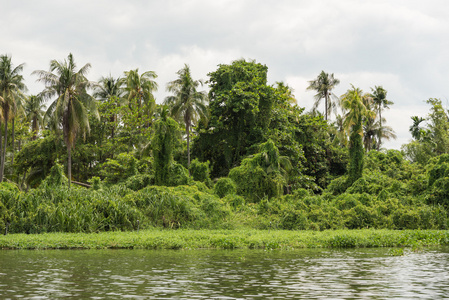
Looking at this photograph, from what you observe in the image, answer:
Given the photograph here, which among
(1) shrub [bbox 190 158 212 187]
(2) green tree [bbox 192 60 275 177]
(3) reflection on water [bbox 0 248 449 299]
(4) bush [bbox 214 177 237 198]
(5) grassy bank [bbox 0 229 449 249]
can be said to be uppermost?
(2) green tree [bbox 192 60 275 177]

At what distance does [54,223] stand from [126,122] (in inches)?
926

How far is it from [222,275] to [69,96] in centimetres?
2925

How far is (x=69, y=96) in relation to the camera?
38219 mm

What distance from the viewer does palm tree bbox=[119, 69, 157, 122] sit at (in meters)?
50.5

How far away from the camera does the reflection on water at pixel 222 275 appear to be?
32.0 feet

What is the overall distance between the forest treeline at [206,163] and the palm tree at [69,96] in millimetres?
84

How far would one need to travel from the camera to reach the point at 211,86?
4541 centimetres

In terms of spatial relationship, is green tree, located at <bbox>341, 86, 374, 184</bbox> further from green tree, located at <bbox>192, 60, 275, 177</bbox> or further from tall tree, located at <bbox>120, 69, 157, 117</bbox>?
tall tree, located at <bbox>120, 69, 157, 117</bbox>

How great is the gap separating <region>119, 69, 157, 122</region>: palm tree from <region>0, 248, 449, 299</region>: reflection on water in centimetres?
3386

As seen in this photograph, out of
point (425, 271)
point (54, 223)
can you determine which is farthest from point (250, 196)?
point (425, 271)

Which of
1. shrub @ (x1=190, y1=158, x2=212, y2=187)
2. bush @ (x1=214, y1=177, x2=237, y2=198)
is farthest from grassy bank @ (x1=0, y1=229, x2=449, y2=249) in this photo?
shrub @ (x1=190, y1=158, x2=212, y2=187)

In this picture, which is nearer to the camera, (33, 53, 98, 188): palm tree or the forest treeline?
the forest treeline

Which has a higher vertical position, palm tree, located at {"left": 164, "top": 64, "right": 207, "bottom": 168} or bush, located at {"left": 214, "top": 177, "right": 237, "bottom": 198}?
palm tree, located at {"left": 164, "top": 64, "right": 207, "bottom": 168}

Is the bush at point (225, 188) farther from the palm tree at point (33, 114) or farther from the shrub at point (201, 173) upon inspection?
the palm tree at point (33, 114)
